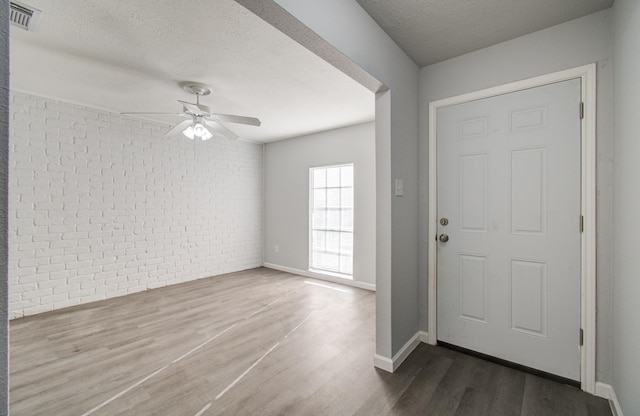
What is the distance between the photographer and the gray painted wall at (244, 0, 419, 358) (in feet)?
5.46

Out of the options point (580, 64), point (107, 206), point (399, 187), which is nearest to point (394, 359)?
point (399, 187)

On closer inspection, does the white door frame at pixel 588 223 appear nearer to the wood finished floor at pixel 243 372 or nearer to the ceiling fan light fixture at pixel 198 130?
the wood finished floor at pixel 243 372

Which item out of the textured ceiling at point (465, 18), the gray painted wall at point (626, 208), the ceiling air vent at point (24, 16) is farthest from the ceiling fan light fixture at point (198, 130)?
the gray painted wall at point (626, 208)

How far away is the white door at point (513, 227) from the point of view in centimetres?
199

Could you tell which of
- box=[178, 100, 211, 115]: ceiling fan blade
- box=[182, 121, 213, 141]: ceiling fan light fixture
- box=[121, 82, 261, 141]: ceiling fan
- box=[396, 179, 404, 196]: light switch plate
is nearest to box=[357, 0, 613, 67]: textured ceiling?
box=[396, 179, 404, 196]: light switch plate

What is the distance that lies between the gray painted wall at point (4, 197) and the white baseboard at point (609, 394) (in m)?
2.75

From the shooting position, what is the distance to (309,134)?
5.11 metres

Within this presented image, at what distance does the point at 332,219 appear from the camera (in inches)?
196

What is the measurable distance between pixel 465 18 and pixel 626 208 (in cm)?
151

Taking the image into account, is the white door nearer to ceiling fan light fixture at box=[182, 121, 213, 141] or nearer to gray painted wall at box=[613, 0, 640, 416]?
gray painted wall at box=[613, 0, 640, 416]

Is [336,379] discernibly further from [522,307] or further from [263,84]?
[263,84]

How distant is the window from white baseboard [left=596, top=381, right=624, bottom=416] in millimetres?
3125

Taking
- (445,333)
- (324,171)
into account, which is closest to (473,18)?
(445,333)

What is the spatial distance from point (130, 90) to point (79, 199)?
1582 millimetres
